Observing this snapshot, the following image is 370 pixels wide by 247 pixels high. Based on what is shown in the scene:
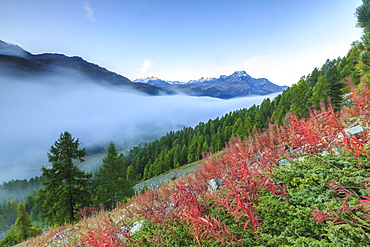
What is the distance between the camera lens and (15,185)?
331 feet

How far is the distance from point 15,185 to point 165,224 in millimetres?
149353

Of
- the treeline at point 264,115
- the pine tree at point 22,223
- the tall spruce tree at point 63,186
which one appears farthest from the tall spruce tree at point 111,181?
the pine tree at point 22,223

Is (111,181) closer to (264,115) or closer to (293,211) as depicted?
(293,211)

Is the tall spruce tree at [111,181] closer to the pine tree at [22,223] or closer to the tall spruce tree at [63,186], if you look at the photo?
the tall spruce tree at [63,186]

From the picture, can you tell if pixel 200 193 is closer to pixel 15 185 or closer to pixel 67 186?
pixel 67 186

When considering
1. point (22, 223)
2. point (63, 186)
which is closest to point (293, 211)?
point (63, 186)

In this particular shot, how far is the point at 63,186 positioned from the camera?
15195 millimetres

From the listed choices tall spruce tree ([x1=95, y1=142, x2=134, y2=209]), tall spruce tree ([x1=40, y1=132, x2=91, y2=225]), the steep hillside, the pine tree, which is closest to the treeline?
the steep hillside

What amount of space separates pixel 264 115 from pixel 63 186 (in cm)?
5581

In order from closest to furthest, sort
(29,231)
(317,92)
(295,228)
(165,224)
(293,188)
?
(295,228)
(293,188)
(165,224)
(317,92)
(29,231)

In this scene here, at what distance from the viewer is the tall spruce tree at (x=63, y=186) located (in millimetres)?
14984

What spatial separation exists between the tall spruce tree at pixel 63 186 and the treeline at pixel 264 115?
13983 mm

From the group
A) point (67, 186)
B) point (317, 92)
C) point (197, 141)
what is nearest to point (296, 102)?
point (317, 92)

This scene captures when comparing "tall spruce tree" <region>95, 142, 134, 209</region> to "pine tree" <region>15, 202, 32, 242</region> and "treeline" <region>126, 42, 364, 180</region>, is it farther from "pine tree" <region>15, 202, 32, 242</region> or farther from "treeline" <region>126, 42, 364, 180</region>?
"pine tree" <region>15, 202, 32, 242</region>
